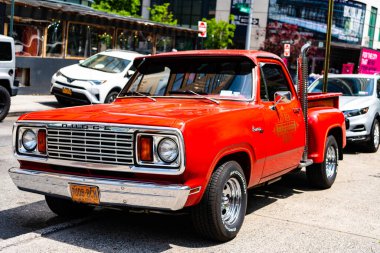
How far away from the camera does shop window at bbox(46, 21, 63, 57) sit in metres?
20.0

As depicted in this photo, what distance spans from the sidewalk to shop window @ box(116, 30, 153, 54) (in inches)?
192

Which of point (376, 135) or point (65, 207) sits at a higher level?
point (376, 135)

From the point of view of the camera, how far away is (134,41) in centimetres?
2412

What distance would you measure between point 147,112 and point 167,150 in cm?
56

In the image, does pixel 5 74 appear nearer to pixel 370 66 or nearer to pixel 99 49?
pixel 99 49

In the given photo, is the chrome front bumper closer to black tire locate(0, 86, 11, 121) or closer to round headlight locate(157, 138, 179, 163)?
round headlight locate(157, 138, 179, 163)

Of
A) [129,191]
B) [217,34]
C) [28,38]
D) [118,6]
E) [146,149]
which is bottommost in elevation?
[129,191]

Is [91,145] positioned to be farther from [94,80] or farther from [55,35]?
[55,35]

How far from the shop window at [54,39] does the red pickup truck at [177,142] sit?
47.6ft

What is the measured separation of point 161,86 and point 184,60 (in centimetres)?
39

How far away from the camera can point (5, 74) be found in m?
12.6

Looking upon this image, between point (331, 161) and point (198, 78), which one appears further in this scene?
point (331, 161)

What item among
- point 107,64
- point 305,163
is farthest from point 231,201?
point 107,64

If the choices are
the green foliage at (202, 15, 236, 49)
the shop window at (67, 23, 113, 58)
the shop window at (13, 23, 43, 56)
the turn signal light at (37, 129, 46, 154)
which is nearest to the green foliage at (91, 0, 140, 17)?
the green foliage at (202, 15, 236, 49)
